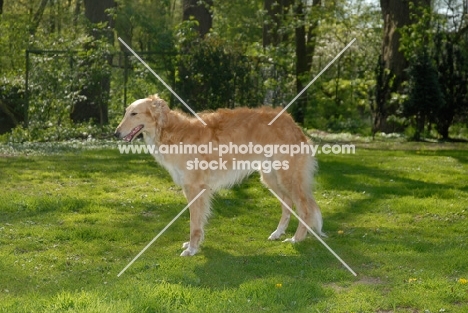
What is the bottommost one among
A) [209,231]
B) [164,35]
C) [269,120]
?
[209,231]

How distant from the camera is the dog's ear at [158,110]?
25.6 ft

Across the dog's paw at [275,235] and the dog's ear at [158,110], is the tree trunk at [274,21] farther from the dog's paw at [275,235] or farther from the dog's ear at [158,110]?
the dog's ear at [158,110]

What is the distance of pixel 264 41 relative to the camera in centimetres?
2727

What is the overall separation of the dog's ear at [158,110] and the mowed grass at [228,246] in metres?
1.43

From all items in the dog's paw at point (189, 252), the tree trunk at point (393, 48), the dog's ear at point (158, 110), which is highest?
the tree trunk at point (393, 48)

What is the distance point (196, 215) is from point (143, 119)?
120 centimetres

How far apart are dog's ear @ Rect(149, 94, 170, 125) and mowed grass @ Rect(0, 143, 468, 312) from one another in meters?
1.43

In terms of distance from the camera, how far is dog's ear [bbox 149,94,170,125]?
7.80m

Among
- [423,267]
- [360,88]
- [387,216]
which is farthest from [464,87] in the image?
[423,267]

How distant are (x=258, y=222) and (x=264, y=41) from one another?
1883 cm

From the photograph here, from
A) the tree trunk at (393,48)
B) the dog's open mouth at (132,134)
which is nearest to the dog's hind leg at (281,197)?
the dog's open mouth at (132,134)

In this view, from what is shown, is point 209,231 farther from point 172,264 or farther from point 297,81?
point 297,81

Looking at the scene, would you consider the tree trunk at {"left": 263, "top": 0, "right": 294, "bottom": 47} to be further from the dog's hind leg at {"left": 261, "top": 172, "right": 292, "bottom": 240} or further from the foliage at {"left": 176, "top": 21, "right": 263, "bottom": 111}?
the dog's hind leg at {"left": 261, "top": 172, "right": 292, "bottom": 240}

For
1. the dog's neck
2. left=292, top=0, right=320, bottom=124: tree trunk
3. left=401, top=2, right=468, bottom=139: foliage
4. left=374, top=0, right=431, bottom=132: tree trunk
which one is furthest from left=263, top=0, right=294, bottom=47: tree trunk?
the dog's neck
